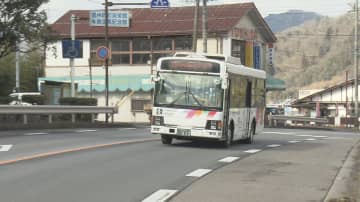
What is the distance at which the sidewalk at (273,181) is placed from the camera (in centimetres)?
1079

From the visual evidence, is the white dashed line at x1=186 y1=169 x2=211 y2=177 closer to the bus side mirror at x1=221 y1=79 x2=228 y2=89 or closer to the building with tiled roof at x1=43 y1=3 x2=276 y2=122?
the bus side mirror at x1=221 y1=79 x2=228 y2=89

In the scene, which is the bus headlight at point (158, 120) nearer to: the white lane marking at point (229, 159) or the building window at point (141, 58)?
the white lane marking at point (229, 159)

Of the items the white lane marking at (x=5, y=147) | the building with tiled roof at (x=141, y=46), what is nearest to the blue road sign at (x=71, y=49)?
the building with tiled roof at (x=141, y=46)

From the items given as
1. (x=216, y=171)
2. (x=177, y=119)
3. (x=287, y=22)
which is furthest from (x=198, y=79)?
(x=287, y=22)

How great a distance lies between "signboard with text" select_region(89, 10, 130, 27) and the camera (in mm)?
47531

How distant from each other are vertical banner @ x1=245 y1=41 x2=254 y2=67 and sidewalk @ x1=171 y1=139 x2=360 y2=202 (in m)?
41.3

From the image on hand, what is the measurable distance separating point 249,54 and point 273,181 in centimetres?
4759

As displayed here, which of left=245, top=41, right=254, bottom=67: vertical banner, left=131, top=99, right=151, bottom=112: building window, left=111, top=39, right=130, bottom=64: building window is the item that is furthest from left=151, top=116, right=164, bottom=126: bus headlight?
left=245, top=41, right=254, bottom=67: vertical banner

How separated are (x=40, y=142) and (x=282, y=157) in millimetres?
7108

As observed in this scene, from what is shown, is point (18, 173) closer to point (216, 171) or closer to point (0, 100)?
point (216, 171)

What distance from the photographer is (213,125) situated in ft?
65.4

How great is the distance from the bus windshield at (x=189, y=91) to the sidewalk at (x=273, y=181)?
266 cm

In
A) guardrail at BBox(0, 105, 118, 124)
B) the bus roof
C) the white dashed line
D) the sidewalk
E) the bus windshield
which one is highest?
the bus roof

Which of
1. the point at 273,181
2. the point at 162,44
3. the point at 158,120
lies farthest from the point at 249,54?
the point at 273,181
